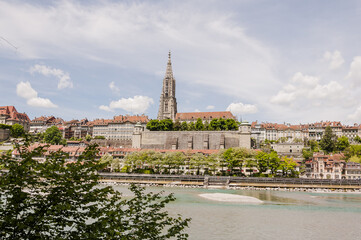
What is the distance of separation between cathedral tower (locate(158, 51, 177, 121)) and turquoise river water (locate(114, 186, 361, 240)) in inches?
4674

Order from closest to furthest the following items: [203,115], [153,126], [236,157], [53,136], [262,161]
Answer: [262,161]
[236,157]
[153,126]
[53,136]
[203,115]

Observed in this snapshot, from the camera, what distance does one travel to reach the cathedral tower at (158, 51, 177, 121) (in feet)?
524

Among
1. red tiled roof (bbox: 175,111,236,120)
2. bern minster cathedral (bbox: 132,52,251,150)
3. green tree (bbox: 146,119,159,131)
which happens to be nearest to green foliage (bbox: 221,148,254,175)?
bern minster cathedral (bbox: 132,52,251,150)

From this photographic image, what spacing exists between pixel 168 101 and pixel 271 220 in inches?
5262

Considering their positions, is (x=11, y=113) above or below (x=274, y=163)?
above

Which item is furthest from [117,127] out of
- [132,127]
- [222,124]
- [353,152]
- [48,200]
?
[48,200]

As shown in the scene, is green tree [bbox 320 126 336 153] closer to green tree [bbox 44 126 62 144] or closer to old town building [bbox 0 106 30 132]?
green tree [bbox 44 126 62 144]

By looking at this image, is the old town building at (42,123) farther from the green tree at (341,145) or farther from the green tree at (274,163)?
the green tree at (341,145)

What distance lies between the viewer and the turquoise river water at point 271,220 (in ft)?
→ 81.7

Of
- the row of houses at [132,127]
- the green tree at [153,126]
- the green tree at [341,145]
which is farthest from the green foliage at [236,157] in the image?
the row of houses at [132,127]

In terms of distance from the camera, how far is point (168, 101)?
530ft

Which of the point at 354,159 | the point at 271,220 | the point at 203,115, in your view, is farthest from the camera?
the point at 203,115

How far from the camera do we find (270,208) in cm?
3744

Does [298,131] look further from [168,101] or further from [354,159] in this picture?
[168,101]
